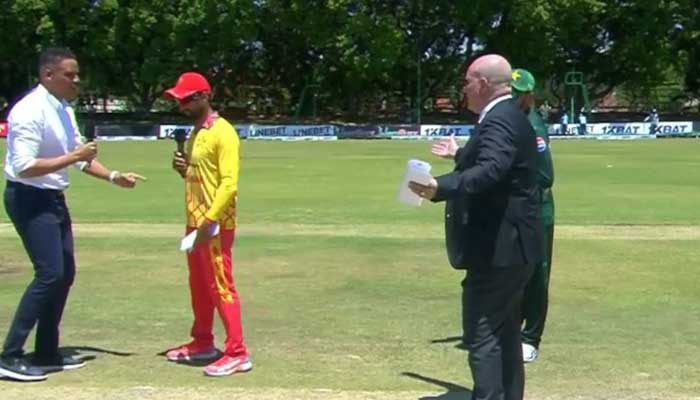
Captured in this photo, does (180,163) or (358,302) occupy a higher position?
(180,163)

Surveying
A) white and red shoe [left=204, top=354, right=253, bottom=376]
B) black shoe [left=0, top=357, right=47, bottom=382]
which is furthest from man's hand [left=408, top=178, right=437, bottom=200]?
black shoe [left=0, top=357, right=47, bottom=382]

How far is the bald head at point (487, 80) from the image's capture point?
5027 millimetres

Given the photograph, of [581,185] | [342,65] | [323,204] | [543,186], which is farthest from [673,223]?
[342,65]

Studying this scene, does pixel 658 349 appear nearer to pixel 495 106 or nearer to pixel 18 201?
pixel 495 106

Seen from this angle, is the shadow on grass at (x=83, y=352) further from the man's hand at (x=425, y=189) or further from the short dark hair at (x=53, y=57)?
the man's hand at (x=425, y=189)

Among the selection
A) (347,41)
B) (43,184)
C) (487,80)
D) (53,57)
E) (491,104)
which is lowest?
(43,184)

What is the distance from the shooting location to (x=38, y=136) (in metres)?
6.03

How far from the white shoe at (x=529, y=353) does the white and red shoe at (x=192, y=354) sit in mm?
2027

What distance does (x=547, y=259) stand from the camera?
673 centimetres

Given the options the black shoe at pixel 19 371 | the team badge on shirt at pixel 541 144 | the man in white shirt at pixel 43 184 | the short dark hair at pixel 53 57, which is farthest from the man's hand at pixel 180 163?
the team badge on shirt at pixel 541 144

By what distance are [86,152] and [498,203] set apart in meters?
2.49

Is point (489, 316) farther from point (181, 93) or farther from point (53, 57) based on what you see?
point (53, 57)

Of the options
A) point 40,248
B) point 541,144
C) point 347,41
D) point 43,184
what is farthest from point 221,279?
point 347,41

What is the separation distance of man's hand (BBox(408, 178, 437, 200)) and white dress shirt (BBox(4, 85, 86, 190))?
90.4 inches
